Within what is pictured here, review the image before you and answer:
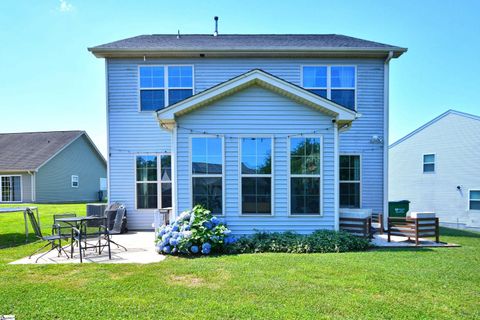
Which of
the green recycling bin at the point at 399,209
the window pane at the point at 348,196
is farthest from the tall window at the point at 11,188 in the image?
the green recycling bin at the point at 399,209

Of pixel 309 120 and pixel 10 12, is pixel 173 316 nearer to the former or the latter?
pixel 309 120

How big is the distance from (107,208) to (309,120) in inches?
276

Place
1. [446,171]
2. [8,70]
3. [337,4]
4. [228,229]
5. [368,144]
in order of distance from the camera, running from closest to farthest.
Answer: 1. [228,229]
2. [368,144]
3. [337,4]
4. [8,70]
5. [446,171]

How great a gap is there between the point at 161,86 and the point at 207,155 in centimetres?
398

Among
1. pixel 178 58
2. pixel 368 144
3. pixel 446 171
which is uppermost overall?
pixel 178 58

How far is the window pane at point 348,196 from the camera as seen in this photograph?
9938 mm

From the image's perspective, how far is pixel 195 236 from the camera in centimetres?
650

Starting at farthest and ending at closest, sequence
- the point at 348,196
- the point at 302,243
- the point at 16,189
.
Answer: the point at 16,189 < the point at 348,196 < the point at 302,243

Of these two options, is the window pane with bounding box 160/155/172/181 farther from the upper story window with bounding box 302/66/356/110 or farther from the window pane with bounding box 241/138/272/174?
the upper story window with bounding box 302/66/356/110

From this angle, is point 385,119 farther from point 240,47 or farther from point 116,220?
point 116,220

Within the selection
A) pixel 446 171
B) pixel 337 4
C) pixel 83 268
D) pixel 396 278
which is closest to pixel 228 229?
pixel 83 268

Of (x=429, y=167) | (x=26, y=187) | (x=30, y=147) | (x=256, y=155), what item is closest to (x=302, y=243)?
(x=256, y=155)

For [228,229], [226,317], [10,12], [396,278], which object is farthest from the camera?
[10,12]

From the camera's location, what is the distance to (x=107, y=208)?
9.61 meters
